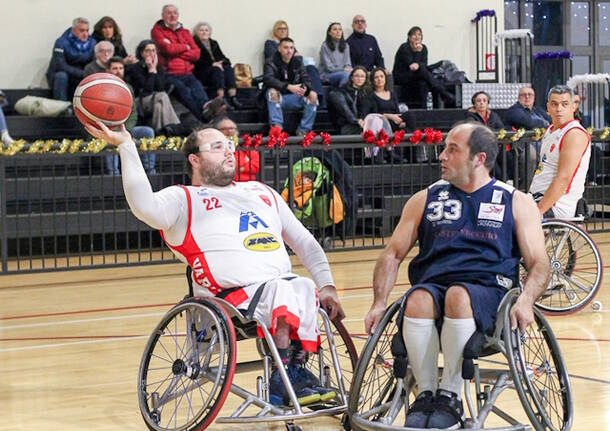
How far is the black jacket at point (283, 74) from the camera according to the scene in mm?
13031

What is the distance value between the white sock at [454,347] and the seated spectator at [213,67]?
943 centimetres

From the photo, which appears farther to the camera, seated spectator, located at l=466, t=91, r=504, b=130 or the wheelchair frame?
seated spectator, located at l=466, t=91, r=504, b=130

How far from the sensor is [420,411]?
3.90 m

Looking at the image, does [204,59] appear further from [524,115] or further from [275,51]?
[524,115]

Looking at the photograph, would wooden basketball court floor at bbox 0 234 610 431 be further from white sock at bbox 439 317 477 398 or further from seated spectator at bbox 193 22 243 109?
seated spectator at bbox 193 22 243 109

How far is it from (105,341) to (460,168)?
3.03 metres

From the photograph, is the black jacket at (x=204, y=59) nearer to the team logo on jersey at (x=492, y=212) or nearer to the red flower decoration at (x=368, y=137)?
the red flower decoration at (x=368, y=137)

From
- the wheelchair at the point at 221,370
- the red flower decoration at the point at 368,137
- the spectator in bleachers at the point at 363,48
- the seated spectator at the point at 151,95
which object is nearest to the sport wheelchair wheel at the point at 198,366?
the wheelchair at the point at 221,370

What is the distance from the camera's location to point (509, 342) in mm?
3762

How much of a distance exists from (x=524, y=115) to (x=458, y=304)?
32.6 feet

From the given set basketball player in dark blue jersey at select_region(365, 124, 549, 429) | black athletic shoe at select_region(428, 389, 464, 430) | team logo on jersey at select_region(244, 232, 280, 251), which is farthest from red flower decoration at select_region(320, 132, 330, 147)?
black athletic shoe at select_region(428, 389, 464, 430)

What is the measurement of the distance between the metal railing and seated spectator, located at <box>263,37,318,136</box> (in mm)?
1591

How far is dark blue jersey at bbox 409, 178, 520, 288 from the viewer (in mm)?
4094

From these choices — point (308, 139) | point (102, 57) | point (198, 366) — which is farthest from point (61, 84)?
point (198, 366)
